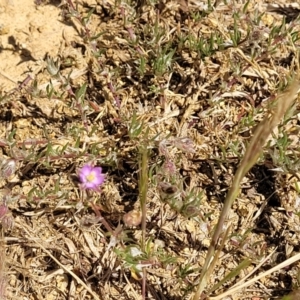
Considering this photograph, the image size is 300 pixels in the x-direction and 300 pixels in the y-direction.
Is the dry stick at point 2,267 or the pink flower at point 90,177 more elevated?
the pink flower at point 90,177

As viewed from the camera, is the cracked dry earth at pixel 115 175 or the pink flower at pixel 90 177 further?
the cracked dry earth at pixel 115 175

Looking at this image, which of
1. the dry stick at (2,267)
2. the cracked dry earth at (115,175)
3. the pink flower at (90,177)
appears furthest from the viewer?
the cracked dry earth at (115,175)

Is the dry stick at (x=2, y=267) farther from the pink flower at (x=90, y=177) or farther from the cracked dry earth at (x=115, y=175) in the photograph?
the pink flower at (x=90, y=177)

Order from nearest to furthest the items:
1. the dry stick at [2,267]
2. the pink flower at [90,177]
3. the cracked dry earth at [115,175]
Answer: the dry stick at [2,267], the pink flower at [90,177], the cracked dry earth at [115,175]

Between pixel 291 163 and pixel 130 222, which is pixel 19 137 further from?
pixel 291 163

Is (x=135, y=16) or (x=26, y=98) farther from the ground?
(x=135, y=16)

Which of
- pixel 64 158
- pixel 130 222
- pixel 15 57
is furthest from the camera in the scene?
pixel 15 57

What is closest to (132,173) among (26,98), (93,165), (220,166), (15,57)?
(93,165)

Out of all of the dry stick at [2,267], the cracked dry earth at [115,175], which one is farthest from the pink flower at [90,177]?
the dry stick at [2,267]
